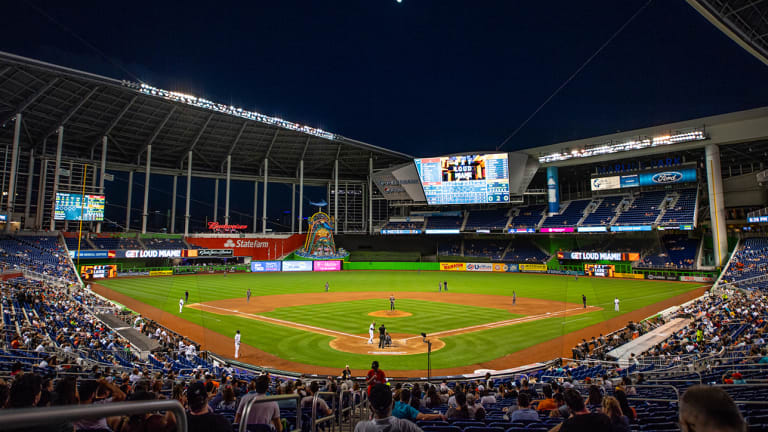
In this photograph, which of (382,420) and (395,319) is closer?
(382,420)

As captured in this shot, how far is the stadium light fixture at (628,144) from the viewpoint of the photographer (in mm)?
52688

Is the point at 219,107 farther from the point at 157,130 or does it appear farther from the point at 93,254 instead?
the point at 93,254

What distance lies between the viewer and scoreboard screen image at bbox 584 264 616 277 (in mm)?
60062

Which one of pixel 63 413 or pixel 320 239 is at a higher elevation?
pixel 320 239

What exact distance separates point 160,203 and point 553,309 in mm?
160420

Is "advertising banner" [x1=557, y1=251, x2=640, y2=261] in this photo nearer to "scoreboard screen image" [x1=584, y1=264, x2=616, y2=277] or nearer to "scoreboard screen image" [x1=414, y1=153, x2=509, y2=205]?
"scoreboard screen image" [x1=584, y1=264, x2=616, y2=277]

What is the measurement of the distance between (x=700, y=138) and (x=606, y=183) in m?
16.9

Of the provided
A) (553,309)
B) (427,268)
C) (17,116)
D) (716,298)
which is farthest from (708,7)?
(17,116)

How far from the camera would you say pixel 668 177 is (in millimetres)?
60812

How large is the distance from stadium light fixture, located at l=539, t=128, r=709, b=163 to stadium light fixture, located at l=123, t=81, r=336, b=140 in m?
41.3

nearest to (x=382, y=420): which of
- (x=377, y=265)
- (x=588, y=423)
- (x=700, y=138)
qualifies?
(x=588, y=423)

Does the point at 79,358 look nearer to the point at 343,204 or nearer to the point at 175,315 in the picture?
the point at 175,315

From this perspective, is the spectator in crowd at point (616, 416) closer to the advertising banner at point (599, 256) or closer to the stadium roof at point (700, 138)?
the stadium roof at point (700, 138)

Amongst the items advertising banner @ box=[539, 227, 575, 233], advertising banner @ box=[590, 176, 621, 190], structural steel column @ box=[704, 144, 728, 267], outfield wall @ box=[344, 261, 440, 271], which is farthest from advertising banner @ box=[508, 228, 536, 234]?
structural steel column @ box=[704, 144, 728, 267]
